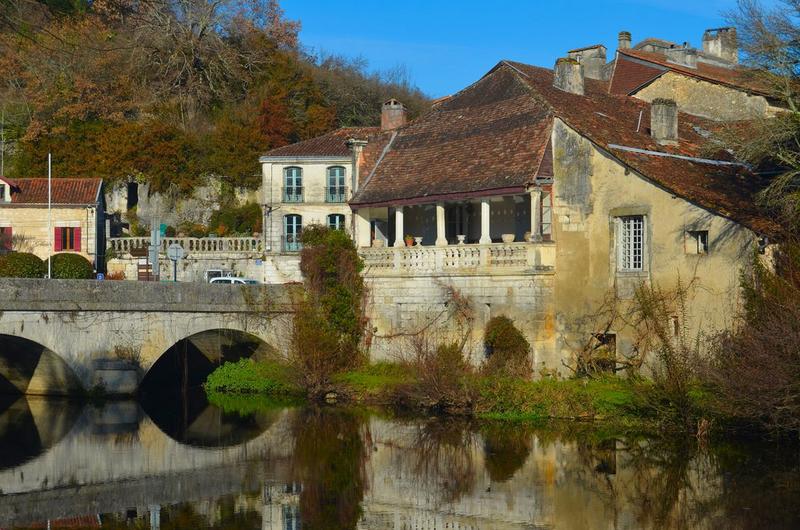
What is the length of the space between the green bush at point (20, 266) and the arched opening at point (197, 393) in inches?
211

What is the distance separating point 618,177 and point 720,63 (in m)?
17.8

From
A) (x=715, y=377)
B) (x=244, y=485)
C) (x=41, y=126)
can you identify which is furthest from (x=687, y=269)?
(x=41, y=126)

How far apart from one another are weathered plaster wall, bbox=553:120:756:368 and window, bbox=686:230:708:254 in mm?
121

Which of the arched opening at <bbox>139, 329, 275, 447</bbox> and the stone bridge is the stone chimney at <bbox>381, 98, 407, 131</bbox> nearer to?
the stone bridge

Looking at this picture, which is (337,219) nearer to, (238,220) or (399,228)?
(238,220)

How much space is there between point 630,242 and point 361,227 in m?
9.28

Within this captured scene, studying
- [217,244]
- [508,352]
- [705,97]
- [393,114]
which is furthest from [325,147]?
[508,352]

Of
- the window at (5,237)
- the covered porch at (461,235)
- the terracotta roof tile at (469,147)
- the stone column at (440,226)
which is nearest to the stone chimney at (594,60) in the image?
the terracotta roof tile at (469,147)

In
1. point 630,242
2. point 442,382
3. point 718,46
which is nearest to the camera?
point 442,382

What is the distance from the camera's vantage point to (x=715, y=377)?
20641 millimetres

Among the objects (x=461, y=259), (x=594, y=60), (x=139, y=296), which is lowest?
(x=139, y=296)

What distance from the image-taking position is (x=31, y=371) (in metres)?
30.0

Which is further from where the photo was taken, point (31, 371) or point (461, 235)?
point (31, 371)

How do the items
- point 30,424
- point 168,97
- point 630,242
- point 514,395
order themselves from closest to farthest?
1. point 514,395
2. point 30,424
3. point 630,242
4. point 168,97
